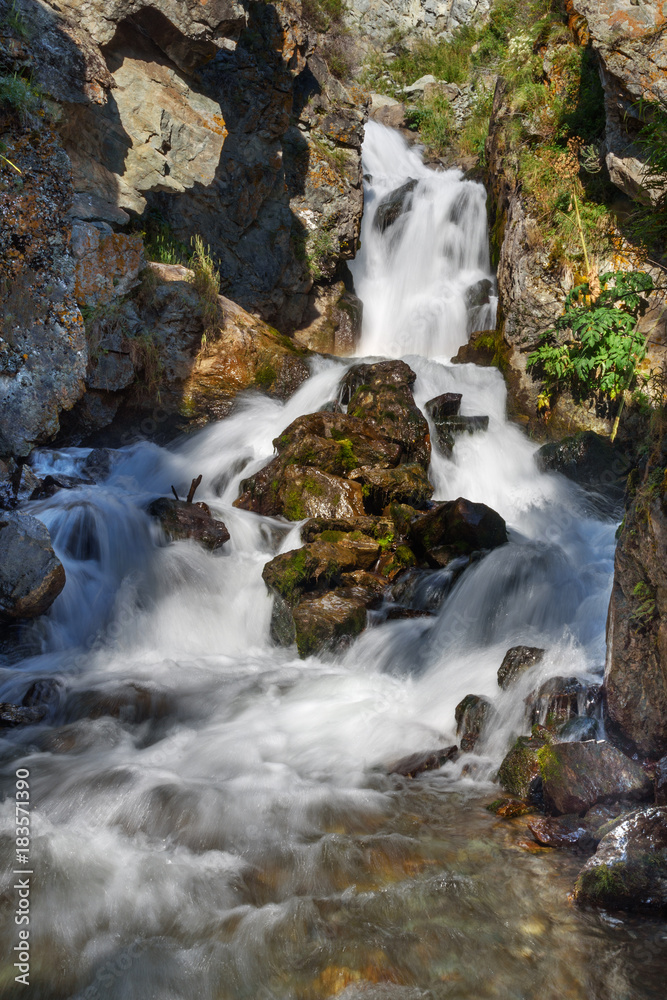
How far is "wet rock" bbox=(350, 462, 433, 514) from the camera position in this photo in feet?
22.8

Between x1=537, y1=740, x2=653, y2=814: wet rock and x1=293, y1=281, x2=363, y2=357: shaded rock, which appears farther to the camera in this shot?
x1=293, y1=281, x2=363, y2=357: shaded rock

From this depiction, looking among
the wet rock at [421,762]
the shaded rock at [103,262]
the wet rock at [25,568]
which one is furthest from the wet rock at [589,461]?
the wet rock at [25,568]

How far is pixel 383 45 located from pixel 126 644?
1984 centimetres

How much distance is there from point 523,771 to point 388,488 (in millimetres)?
3958

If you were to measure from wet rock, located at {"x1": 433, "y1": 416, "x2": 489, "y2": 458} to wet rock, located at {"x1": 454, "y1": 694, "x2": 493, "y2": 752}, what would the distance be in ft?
15.8

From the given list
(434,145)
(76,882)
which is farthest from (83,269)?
(434,145)

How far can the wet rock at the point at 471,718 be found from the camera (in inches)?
153

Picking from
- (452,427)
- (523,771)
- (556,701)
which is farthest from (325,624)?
(452,427)

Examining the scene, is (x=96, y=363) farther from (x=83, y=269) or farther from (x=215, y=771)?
(x=215, y=771)

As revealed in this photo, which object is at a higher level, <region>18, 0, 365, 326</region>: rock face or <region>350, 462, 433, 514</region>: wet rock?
<region>18, 0, 365, 326</region>: rock face

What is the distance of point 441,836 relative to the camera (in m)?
3.04

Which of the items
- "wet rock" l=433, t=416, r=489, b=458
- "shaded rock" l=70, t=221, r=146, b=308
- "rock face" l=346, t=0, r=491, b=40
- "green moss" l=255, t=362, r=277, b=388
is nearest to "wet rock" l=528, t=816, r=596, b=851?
"wet rock" l=433, t=416, r=489, b=458

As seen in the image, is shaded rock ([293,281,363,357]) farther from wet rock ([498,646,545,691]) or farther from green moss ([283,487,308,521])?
wet rock ([498,646,545,691])

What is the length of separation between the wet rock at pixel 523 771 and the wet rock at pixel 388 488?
3690 millimetres
